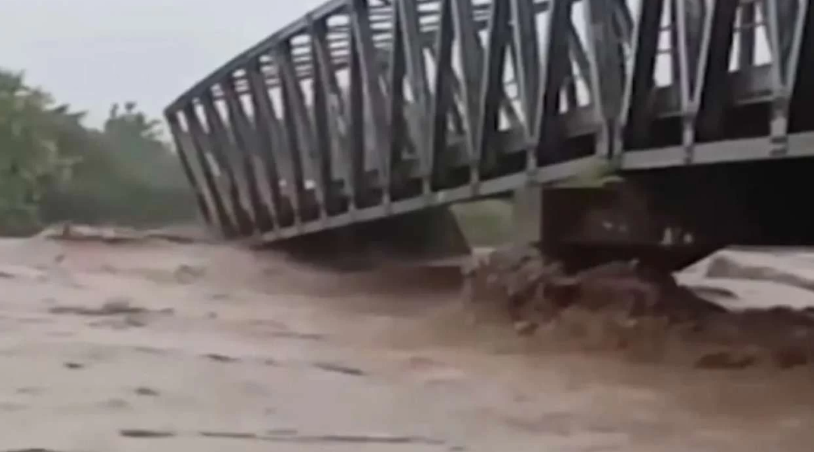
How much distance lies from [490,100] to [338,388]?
4359mm

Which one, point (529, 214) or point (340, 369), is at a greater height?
point (340, 369)

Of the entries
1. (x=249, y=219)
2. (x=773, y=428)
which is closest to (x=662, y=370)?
(x=773, y=428)

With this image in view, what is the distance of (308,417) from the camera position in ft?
20.8

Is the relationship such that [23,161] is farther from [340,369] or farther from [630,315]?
[340,369]

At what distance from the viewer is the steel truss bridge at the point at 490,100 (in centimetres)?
791

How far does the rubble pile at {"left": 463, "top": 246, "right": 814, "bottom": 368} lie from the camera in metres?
8.64

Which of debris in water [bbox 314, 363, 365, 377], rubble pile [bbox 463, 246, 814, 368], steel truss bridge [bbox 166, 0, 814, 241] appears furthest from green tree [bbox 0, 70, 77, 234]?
debris in water [bbox 314, 363, 365, 377]

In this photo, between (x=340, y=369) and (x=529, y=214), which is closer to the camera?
(x=340, y=369)

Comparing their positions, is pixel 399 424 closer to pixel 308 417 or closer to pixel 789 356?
pixel 308 417

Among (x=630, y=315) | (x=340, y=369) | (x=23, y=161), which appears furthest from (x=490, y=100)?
(x=23, y=161)

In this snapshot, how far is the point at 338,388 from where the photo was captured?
7.26 m

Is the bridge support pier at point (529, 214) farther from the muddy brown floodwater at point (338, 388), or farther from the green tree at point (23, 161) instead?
the green tree at point (23, 161)

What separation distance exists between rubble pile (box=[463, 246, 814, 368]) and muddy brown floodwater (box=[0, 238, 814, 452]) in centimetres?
28

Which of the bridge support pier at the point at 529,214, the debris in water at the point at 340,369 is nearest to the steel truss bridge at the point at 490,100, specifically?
the bridge support pier at the point at 529,214
